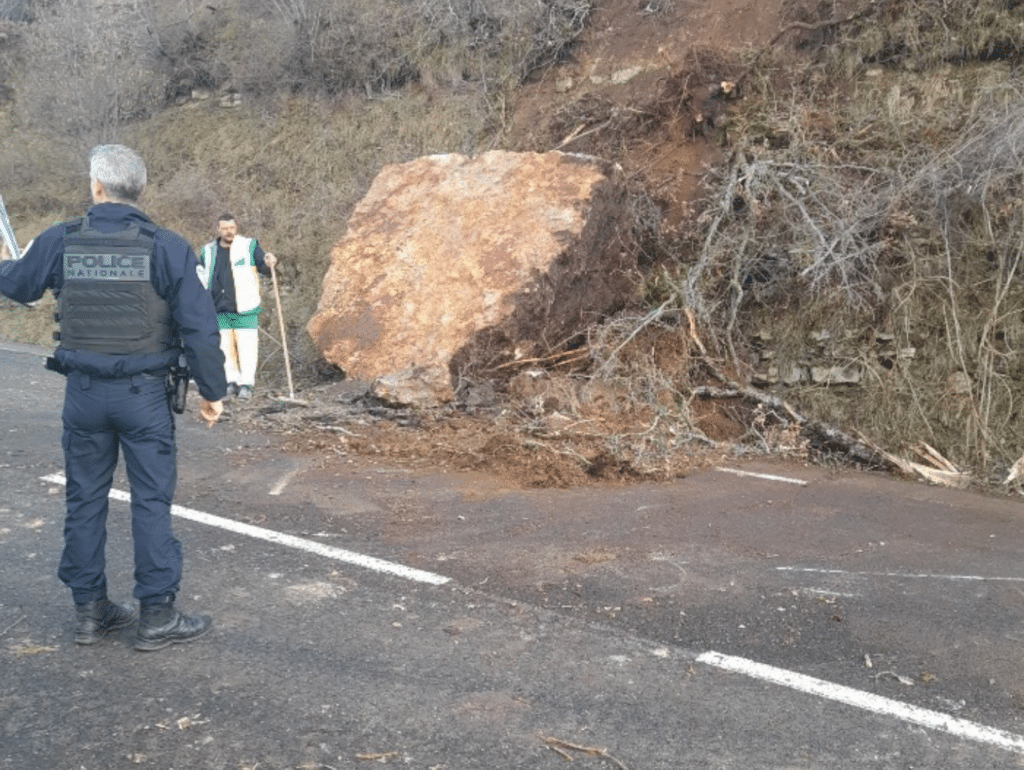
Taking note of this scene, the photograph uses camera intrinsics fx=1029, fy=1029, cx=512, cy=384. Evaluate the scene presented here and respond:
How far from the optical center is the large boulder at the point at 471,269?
30.9 ft

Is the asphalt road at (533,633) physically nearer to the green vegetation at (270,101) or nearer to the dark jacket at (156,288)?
the dark jacket at (156,288)

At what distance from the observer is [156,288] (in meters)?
4.12

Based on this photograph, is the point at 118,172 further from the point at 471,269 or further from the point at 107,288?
the point at 471,269

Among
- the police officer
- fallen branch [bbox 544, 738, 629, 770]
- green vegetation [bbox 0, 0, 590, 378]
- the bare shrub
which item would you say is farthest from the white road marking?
the bare shrub

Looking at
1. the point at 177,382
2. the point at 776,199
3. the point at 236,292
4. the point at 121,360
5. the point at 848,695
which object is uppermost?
the point at 776,199

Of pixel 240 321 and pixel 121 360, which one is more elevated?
pixel 121 360

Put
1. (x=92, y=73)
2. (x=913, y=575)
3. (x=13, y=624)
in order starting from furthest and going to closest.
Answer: (x=92, y=73) → (x=913, y=575) → (x=13, y=624)

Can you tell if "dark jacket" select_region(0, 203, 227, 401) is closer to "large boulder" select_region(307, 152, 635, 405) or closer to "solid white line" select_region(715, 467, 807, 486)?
"solid white line" select_region(715, 467, 807, 486)

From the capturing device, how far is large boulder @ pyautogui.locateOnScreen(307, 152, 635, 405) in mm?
9430

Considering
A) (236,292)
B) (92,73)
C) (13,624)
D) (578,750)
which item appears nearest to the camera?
(578,750)

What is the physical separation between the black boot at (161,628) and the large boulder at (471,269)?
464 centimetres

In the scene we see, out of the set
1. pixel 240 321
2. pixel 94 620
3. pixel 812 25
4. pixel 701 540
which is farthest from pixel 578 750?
pixel 812 25

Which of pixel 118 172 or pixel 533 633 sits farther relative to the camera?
pixel 533 633

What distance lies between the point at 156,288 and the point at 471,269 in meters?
5.96
